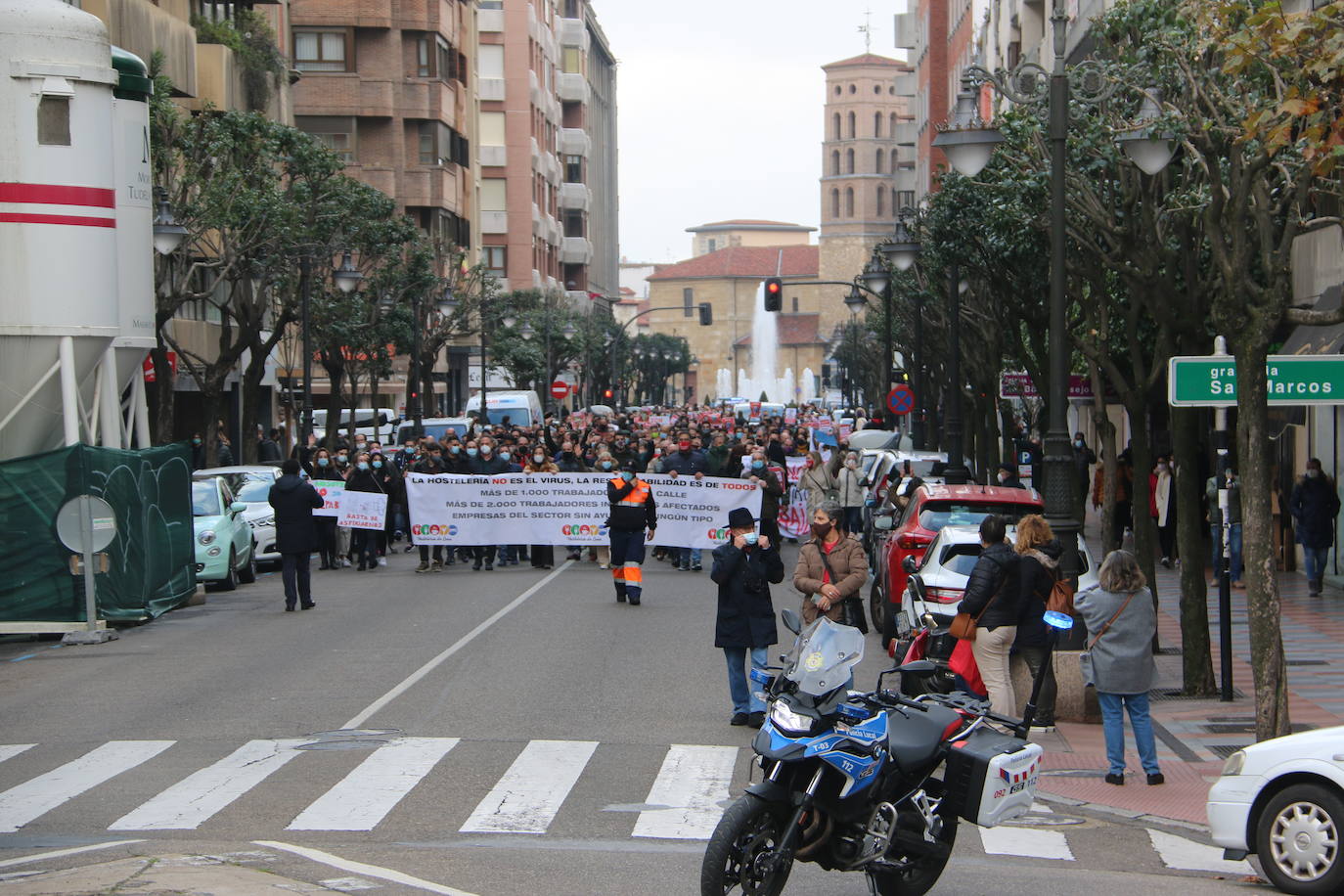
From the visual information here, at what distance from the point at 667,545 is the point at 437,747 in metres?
15.2

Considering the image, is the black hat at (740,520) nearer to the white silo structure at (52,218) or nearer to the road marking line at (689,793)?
the road marking line at (689,793)

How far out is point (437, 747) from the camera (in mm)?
12195

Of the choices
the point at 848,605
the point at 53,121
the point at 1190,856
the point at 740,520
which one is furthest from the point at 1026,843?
the point at 53,121

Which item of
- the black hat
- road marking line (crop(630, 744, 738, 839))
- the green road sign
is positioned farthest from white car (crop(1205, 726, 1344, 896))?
the black hat

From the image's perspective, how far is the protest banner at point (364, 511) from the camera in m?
27.2

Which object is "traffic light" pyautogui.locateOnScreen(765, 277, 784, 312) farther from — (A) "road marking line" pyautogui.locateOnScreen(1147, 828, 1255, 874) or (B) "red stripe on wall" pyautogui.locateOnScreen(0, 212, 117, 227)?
(A) "road marking line" pyautogui.locateOnScreen(1147, 828, 1255, 874)

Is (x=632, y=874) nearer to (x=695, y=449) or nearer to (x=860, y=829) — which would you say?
(x=860, y=829)

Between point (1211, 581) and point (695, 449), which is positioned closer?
point (1211, 581)

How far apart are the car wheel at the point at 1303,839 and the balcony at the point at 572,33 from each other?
335ft

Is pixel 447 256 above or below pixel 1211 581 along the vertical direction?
above

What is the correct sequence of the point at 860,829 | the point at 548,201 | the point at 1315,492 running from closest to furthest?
the point at 860,829 → the point at 1315,492 → the point at 548,201

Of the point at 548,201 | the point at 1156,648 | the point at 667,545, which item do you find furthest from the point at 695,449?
the point at 548,201

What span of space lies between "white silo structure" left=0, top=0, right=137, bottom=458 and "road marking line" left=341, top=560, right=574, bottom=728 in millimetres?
5523

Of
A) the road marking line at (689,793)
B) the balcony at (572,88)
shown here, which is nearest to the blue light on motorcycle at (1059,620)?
the road marking line at (689,793)
